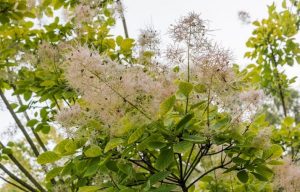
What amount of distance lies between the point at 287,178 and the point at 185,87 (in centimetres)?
86

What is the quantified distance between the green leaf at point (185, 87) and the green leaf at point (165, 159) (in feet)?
0.73

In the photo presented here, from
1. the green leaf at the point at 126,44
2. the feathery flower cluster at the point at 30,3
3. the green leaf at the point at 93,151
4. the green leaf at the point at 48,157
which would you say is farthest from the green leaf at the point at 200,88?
the feathery flower cluster at the point at 30,3

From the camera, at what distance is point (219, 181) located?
2252 mm

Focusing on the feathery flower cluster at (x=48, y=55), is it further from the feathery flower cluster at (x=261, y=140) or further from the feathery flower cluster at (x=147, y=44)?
the feathery flower cluster at (x=261, y=140)

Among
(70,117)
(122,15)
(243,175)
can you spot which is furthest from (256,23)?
(70,117)

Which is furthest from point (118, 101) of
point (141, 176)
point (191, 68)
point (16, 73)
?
point (16, 73)

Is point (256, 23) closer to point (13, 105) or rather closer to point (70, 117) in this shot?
point (13, 105)

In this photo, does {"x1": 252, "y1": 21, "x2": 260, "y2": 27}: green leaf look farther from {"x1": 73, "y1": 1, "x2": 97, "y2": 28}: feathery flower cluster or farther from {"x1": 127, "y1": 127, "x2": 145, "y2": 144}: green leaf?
{"x1": 127, "y1": 127, "x2": 145, "y2": 144}: green leaf

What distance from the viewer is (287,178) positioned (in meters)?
1.93

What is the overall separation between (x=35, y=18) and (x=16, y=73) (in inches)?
17.2

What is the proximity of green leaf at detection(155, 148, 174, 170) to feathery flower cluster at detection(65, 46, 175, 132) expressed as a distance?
0.52ft

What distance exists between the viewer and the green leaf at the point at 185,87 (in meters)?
1.39

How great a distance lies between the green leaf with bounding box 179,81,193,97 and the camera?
4.56ft

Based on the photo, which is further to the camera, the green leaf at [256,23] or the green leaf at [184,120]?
the green leaf at [256,23]
